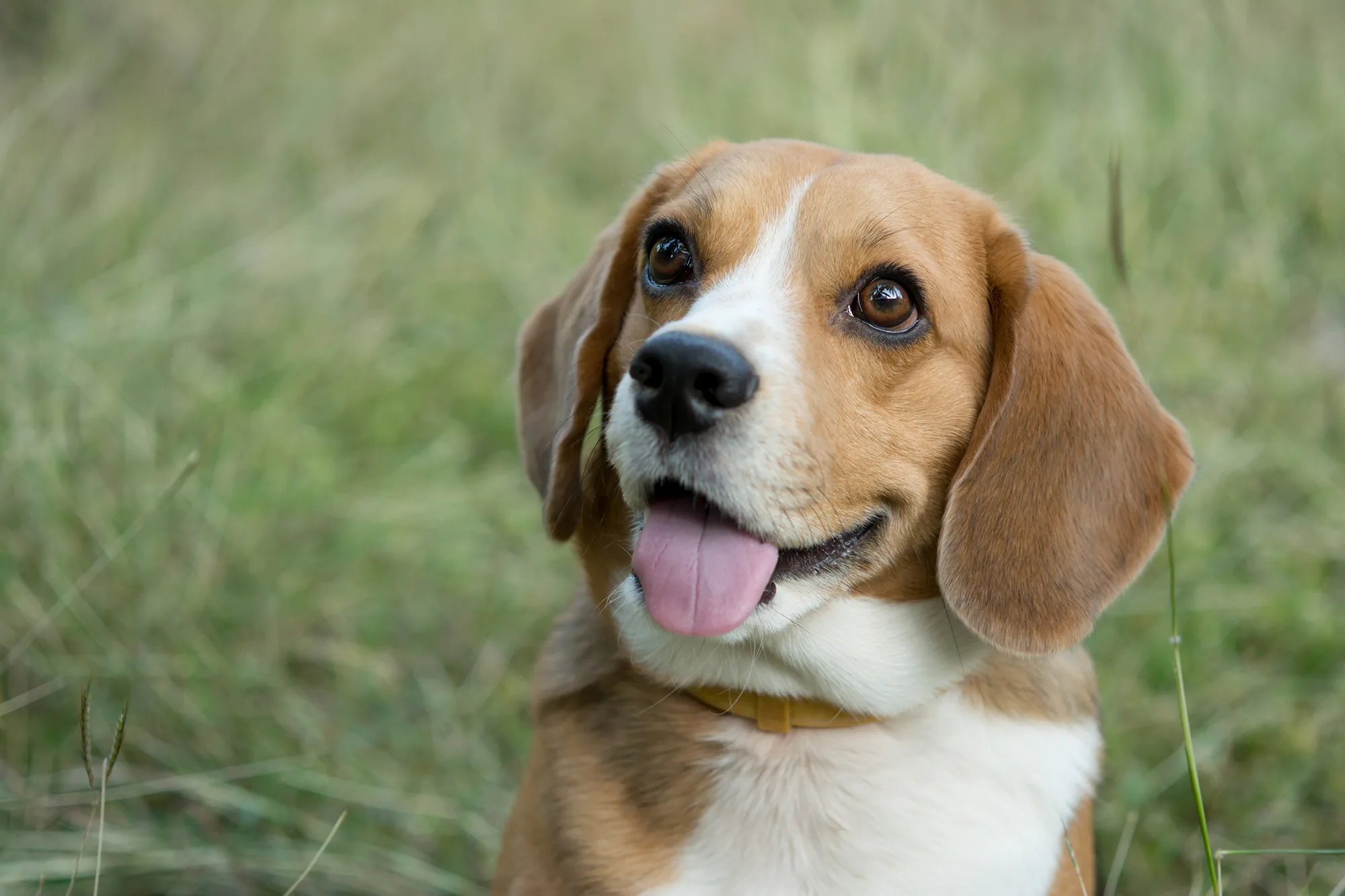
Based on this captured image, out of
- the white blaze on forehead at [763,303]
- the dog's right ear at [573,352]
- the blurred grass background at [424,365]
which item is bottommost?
the blurred grass background at [424,365]

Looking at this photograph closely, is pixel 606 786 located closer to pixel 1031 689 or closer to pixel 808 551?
pixel 808 551

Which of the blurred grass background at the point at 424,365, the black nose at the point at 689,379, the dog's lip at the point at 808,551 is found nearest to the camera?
the black nose at the point at 689,379

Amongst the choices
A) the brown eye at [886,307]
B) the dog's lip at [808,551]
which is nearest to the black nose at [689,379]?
the dog's lip at [808,551]

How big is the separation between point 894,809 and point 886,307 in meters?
1.05

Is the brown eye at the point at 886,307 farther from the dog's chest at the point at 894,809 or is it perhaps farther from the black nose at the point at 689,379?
the dog's chest at the point at 894,809

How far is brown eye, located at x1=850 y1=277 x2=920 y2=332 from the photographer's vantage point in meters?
2.69

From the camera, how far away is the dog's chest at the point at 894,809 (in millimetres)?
2529

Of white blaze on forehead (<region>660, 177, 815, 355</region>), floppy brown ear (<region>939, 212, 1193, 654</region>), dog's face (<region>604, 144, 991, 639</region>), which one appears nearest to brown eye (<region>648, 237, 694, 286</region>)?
dog's face (<region>604, 144, 991, 639</region>)

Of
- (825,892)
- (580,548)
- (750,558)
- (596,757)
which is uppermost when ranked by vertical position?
(750,558)

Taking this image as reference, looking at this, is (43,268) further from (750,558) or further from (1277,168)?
(1277,168)

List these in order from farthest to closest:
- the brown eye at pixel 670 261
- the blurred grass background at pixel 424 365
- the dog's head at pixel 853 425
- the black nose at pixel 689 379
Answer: the blurred grass background at pixel 424 365, the brown eye at pixel 670 261, the dog's head at pixel 853 425, the black nose at pixel 689 379

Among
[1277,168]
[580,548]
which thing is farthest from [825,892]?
[1277,168]

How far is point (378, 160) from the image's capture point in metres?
7.40

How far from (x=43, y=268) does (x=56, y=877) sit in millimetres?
2835
